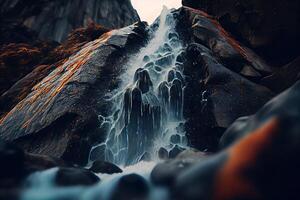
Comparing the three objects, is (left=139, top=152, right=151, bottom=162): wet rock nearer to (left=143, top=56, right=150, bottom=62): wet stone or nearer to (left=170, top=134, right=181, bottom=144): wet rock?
(left=170, top=134, right=181, bottom=144): wet rock

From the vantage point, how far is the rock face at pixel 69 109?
11.3 meters

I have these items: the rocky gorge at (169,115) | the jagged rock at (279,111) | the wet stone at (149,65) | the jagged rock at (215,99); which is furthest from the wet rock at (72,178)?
the wet stone at (149,65)

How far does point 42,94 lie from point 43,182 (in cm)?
687

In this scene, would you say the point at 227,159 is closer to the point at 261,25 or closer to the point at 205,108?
the point at 205,108

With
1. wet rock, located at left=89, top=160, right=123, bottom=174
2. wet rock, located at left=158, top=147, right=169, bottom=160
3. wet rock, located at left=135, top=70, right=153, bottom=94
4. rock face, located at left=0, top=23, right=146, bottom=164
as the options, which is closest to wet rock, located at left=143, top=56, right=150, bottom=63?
rock face, located at left=0, top=23, right=146, bottom=164

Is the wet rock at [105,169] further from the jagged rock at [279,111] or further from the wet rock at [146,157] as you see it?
the jagged rock at [279,111]

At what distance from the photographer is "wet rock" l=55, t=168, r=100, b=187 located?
25.4ft

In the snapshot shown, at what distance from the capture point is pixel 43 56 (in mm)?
22266

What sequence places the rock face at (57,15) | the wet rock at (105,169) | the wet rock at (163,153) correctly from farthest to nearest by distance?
the rock face at (57,15), the wet rock at (163,153), the wet rock at (105,169)

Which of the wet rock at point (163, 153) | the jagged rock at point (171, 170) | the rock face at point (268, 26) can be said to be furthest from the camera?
the rock face at point (268, 26)

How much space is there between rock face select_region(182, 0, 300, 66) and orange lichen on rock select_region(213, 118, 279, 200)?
9.08 meters

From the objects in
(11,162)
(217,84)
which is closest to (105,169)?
(11,162)

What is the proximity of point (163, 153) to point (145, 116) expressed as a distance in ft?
5.65

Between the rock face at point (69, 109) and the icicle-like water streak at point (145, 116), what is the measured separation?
0.58 m
